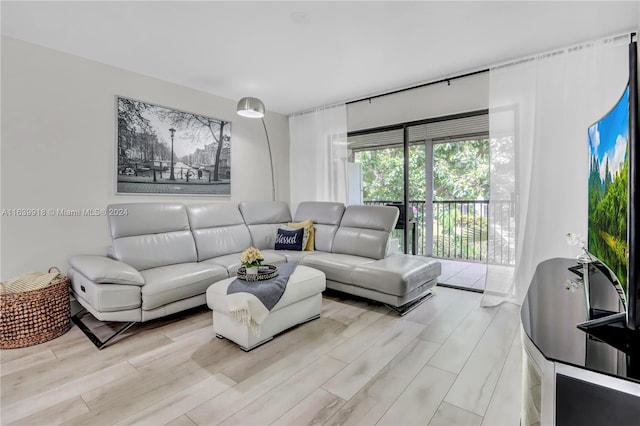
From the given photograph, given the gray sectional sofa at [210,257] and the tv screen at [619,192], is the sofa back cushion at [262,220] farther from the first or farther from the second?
the tv screen at [619,192]

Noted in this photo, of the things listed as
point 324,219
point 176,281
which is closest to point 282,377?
point 176,281

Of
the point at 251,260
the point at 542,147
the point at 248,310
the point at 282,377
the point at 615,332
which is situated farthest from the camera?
the point at 542,147

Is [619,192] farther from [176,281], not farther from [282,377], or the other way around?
[176,281]

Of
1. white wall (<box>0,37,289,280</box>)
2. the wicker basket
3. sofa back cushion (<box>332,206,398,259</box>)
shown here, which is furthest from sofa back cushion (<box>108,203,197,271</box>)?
sofa back cushion (<box>332,206,398,259</box>)

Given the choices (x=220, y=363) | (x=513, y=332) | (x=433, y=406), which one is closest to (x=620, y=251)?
(x=433, y=406)

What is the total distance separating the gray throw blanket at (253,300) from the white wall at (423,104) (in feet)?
9.00

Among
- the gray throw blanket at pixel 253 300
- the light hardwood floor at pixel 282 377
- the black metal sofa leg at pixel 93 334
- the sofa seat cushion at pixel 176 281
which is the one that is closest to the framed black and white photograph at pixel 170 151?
the sofa seat cushion at pixel 176 281

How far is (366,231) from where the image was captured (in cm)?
355

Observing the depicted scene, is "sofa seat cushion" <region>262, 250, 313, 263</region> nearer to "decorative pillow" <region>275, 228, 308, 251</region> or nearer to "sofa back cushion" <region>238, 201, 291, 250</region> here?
"decorative pillow" <region>275, 228, 308, 251</region>

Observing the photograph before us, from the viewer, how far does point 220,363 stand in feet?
6.43

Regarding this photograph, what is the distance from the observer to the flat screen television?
727 millimetres

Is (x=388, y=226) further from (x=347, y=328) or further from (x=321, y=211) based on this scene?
(x=347, y=328)

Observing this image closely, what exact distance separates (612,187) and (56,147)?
12.4 feet

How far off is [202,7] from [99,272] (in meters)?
2.04
